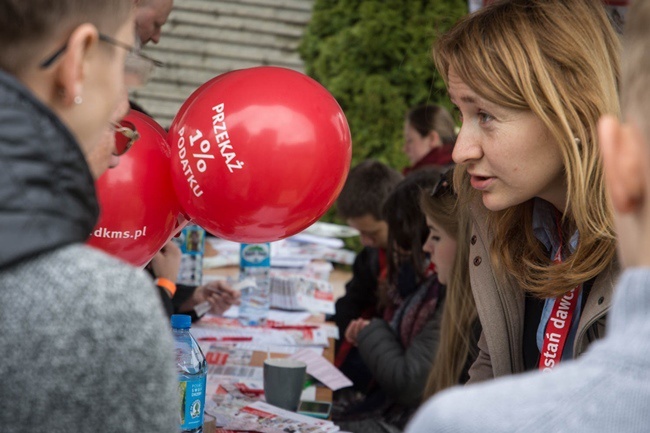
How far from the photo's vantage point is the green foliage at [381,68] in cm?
881

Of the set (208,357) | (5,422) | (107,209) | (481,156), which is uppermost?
(481,156)

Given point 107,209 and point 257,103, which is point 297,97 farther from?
point 107,209

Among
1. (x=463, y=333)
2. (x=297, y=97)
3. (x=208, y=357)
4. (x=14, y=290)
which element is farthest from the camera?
(x=208, y=357)

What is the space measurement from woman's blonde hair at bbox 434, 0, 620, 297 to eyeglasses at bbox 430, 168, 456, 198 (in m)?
0.59

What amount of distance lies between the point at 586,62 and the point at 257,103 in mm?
752

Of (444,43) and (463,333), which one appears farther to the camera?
(463,333)

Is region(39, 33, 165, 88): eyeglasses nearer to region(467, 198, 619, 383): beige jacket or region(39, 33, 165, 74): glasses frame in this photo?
region(39, 33, 165, 74): glasses frame

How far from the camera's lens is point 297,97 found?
1705mm

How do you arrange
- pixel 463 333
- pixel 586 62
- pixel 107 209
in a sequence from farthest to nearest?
pixel 463 333 → pixel 586 62 → pixel 107 209

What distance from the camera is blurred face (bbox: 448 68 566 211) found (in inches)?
72.9

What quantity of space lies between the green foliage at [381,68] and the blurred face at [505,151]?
684 cm

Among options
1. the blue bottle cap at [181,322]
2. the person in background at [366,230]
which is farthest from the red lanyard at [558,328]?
the person in background at [366,230]

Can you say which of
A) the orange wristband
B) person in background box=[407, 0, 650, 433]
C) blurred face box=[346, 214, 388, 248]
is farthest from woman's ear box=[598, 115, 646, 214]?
blurred face box=[346, 214, 388, 248]

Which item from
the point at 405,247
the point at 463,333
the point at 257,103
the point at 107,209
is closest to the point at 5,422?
the point at 107,209
